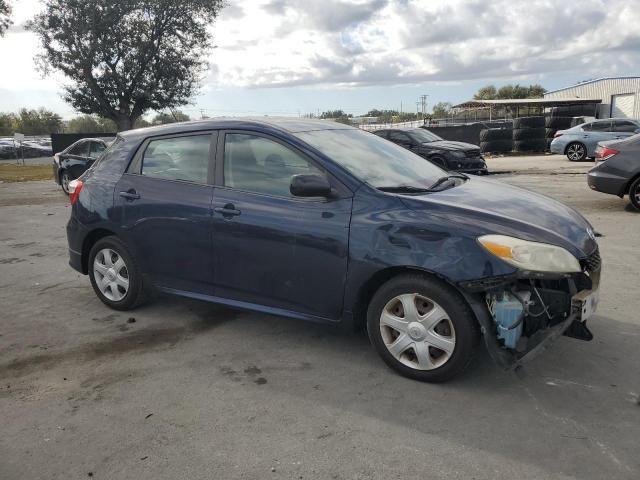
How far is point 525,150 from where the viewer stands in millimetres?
26016

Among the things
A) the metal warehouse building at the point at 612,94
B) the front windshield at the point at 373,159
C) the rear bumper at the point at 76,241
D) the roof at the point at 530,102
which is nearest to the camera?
the front windshield at the point at 373,159

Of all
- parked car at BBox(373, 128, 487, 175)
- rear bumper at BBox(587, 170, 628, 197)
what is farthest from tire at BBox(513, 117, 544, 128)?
rear bumper at BBox(587, 170, 628, 197)

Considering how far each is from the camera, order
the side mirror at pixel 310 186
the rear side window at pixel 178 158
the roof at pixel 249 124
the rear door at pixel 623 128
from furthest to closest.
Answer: the rear door at pixel 623 128 → the rear side window at pixel 178 158 → the roof at pixel 249 124 → the side mirror at pixel 310 186

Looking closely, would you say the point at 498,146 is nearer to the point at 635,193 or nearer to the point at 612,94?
the point at 635,193

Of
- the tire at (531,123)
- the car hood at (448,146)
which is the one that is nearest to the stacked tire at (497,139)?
the tire at (531,123)

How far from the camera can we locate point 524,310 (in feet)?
10.7

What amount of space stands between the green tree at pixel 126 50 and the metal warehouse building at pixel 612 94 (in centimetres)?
2977

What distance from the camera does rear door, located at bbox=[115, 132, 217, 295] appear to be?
14.2ft

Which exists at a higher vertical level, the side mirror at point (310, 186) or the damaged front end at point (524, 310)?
the side mirror at point (310, 186)

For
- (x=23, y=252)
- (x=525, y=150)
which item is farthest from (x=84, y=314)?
(x=525, y=150)

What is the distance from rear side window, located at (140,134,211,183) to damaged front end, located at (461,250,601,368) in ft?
7.48

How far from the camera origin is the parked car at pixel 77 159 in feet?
47.0

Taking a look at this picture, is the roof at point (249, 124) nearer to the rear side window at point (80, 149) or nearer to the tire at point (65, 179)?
the rear side window at point (80, 149)

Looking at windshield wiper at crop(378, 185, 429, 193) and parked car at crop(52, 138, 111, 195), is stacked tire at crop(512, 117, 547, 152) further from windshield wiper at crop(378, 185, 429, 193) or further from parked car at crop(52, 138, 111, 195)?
windshield wiper at crop(378, 185, 429, 193)
